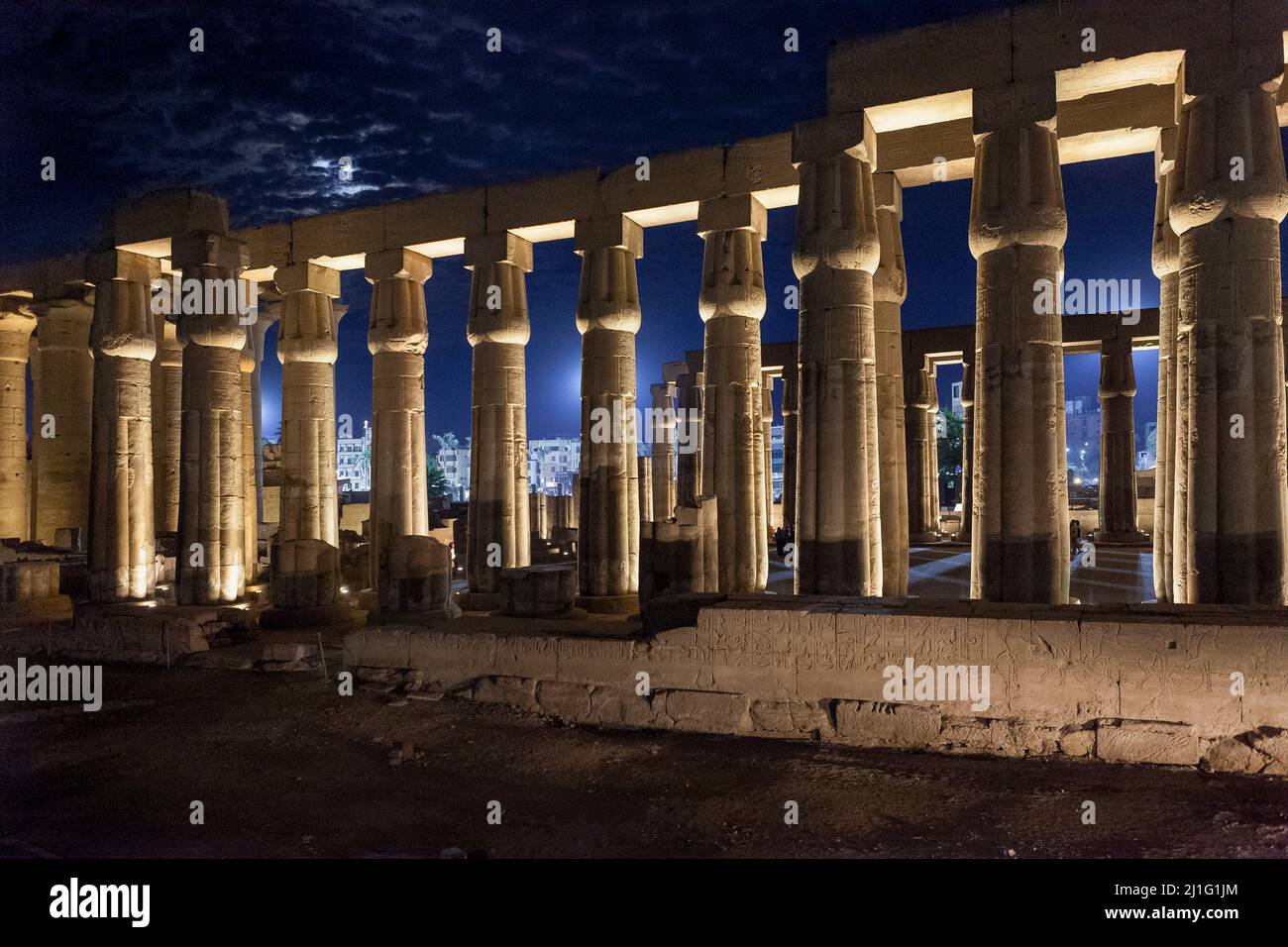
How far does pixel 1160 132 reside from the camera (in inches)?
423

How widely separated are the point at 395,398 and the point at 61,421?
36.7 ft

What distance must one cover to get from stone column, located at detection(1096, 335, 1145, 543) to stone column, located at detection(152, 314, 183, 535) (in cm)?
2440

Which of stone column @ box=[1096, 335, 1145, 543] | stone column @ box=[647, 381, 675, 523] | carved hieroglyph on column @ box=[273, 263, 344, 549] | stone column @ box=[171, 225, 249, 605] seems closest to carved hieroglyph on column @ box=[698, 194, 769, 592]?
carved hieroglyph on column @ box=[273, 263, 344, 549]

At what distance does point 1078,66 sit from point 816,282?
375cm

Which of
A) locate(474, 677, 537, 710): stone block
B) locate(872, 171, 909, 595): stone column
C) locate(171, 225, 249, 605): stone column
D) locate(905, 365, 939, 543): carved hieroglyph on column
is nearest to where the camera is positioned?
locate(474, 677, 537, 710): stone block

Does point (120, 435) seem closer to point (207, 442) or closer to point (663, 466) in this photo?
point (207, 442)

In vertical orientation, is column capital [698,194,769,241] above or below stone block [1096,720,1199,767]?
above

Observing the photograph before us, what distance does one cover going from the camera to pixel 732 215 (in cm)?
1288

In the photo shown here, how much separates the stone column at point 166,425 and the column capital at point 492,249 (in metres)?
9.70

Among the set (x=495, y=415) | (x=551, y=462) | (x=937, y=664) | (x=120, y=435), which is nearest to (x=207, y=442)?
(x=120, y=435)

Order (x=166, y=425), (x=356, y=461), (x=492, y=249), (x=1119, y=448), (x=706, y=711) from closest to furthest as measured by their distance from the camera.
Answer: (x=706, y=711), (x=492, y=249), (x=166, y=425), (x=1119, y=448), (x=356, y=461)

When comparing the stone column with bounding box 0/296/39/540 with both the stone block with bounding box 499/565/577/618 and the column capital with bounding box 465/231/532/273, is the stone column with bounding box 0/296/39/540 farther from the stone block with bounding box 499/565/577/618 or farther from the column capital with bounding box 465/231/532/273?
the stone block with bounding box 499/565/577/618

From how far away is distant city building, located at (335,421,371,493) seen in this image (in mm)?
100812
